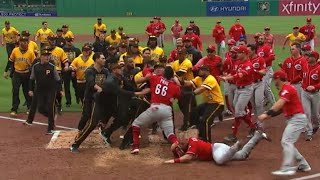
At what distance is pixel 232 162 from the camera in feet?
29.0

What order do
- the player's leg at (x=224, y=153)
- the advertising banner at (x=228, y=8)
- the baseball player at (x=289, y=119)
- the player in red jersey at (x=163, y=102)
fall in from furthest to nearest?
the advertising banner at (x=228, y=8), the player in red jersey at (x=163, y=102), the player's leg at (x=224, y=153), the baseball player at (x=289, y=119)

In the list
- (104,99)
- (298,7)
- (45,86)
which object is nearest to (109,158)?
(104,99)

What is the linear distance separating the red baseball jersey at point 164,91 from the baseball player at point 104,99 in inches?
13.9

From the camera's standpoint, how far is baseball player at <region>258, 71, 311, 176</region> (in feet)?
25.9

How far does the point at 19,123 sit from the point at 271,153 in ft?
20.3

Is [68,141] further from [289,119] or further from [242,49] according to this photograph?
[289,119]

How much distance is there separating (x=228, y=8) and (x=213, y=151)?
1684 inches

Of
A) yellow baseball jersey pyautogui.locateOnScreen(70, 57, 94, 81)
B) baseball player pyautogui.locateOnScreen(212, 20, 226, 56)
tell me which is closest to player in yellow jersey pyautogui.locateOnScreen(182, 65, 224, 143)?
A: yellow baseball jersey pyautogui.locateOnScreen(70, 57, 94, 81)

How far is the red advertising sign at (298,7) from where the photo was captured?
160 ft

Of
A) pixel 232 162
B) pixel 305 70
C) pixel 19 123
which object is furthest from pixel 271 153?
pixel 19 123

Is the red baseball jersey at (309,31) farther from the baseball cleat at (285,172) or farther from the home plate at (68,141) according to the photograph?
the baseball cleat at (285,172)

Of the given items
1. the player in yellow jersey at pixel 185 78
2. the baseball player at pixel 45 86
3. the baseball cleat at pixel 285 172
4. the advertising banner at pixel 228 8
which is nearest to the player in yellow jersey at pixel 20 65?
the baseball player at pixel 45 86

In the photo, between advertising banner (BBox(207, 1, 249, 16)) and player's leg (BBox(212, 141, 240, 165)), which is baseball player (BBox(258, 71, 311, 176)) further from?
advertising banner (BBox(207, 1, 249, 16))

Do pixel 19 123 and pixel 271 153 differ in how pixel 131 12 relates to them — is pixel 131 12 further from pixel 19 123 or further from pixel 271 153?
pixel 271 153
